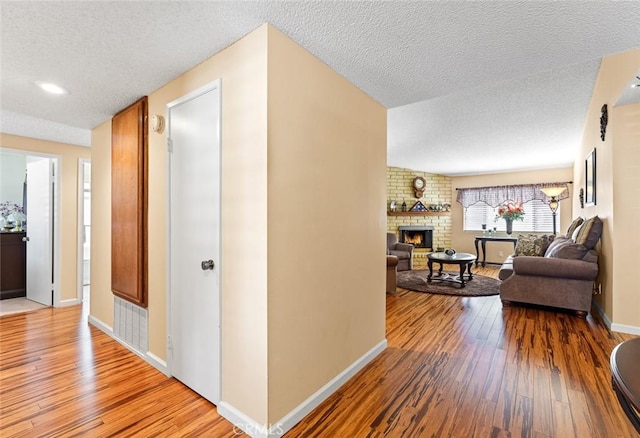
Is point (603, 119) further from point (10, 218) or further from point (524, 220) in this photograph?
point (10, 218)

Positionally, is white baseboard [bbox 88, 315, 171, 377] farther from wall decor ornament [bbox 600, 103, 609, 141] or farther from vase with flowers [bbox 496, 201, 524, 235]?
vase with flowers [bbox 496, 201, 524, 235]

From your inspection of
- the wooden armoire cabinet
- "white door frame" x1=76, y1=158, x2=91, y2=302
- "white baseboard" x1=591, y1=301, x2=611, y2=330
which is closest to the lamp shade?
"white baseboard" x1=591, y1=301, x2=611, y2=330

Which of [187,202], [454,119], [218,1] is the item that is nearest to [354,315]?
[187,202]

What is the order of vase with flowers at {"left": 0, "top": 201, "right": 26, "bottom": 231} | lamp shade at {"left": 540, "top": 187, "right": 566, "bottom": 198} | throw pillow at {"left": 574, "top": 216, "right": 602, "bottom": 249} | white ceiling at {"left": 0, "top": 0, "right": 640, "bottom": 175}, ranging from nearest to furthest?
white ceiling at {"left": 0, "top": 0, "right": 640, "bottom": 175}, throw pillow at {"left": 574, "top": 216, "right": 602, "bottom": 249}, vase with flowers at {"left": 0, "top": 201, "right": 26, "bottom": 231}, lamp shade at {"left": 540, "top": 187, "right": 566, "bottom": 198}

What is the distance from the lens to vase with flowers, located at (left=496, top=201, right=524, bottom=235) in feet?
22.5

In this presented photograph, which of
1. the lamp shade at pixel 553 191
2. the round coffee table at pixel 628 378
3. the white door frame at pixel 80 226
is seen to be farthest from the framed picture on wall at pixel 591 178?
the white door frame at pixel 80 226

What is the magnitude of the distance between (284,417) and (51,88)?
2967 mm

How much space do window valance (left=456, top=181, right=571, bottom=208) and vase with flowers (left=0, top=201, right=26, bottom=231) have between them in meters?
9.09

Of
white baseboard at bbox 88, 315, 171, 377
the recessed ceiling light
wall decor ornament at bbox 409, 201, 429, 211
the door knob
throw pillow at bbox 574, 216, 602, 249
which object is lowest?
white baseboard at bbox 88, 315, 171, 377

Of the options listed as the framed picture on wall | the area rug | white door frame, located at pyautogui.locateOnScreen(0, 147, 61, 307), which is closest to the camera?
the framed picture on wall

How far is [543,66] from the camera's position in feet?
6.50

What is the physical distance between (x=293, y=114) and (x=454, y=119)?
10.1 ft

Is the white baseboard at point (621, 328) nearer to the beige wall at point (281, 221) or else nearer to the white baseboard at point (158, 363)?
the beige wall at point (281, 221)

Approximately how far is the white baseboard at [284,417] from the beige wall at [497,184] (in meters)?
6.81
